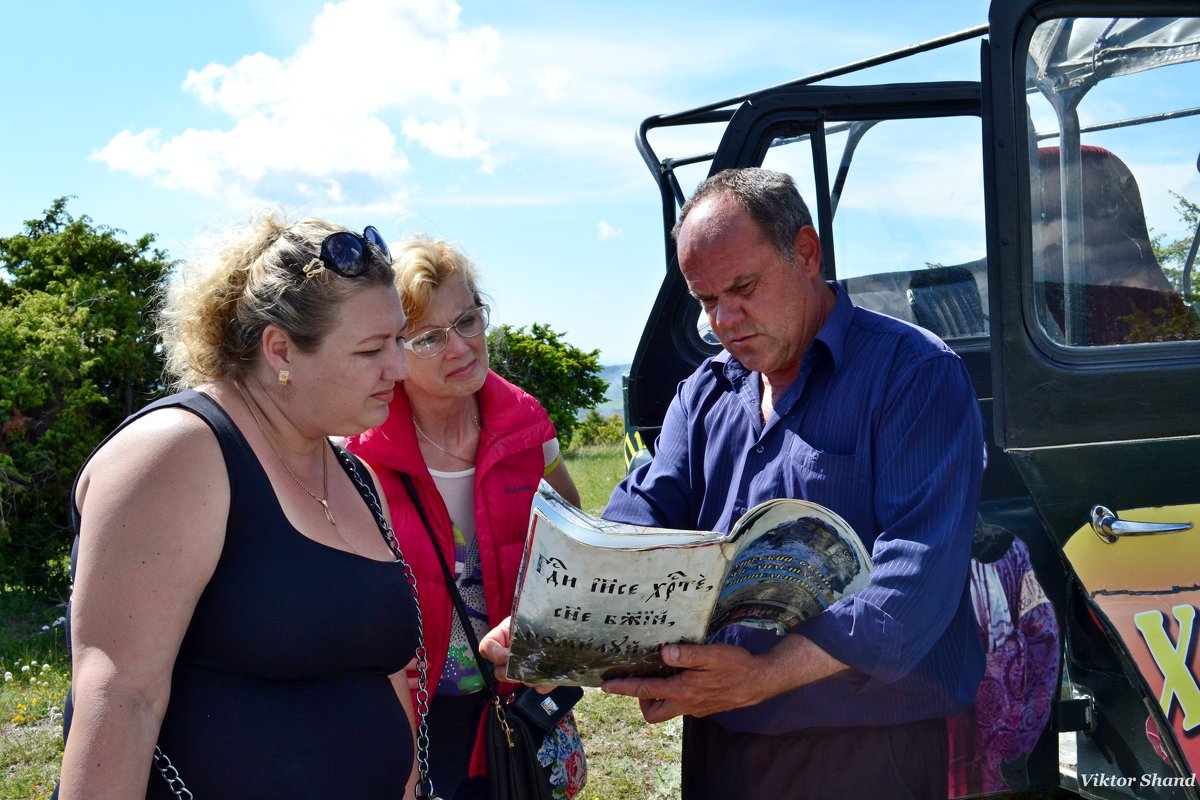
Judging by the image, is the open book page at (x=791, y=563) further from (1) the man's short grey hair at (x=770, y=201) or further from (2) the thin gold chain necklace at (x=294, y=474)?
(2) the thin gold chain necklace at (x=294, y=474)

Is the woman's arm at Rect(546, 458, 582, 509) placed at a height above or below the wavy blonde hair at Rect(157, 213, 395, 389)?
below

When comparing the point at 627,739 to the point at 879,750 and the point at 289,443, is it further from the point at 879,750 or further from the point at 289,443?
the point at 289,443

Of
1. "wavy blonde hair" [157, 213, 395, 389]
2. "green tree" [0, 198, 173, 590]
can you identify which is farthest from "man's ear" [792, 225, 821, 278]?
"green tree" [0, 198, 173, 590]

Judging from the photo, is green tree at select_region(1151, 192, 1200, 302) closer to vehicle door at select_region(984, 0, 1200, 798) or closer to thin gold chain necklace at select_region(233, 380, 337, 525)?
vehicle door at select_region(984, 0, 1200, 798)

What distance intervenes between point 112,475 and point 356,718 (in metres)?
0.58

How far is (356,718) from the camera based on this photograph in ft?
5.76

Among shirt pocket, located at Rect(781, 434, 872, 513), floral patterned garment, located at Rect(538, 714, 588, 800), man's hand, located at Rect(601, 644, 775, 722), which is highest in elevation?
shirt pocket, located at Rect(781, 434, 872, 513)

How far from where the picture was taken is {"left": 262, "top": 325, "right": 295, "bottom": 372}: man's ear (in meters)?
1.79

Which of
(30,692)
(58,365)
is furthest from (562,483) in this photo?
(58,365)

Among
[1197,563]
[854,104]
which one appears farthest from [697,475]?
[854,104]

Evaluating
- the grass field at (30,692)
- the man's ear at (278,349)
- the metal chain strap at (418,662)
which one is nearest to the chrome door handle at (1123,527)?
the metal chain strap at (418,662)

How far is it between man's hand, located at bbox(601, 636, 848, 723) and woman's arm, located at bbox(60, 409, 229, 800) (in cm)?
70

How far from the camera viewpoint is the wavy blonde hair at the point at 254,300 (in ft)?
5.85

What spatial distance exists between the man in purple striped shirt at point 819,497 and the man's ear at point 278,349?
745 mm
